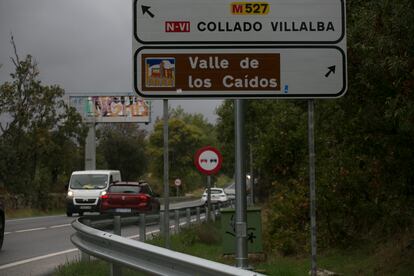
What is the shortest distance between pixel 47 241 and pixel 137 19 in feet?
41.3

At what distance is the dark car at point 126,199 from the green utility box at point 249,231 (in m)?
14.2

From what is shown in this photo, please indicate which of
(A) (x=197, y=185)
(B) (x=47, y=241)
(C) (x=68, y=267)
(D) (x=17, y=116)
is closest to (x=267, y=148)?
(B) (x=47, y=241)

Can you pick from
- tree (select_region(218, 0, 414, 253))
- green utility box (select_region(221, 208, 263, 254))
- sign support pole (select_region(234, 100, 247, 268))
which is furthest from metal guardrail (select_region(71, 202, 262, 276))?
green utility box (select_region(221, 208, 263, 254))

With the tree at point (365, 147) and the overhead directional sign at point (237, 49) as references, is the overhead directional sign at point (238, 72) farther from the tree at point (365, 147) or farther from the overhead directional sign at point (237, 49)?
the tree at point (365, 147)

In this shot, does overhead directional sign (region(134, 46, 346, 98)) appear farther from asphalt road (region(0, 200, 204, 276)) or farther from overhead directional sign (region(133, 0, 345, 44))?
asphalt road (region(0, 200, 204, 276))

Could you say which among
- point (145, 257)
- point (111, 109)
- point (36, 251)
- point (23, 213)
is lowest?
point (23, 213)

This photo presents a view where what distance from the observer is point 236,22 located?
21.8 ft

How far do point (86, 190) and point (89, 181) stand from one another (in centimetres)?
83

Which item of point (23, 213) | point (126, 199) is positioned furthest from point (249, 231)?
point (23, 213)

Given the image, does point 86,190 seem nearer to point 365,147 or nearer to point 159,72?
point 365,147

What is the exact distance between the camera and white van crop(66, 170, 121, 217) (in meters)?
32.3

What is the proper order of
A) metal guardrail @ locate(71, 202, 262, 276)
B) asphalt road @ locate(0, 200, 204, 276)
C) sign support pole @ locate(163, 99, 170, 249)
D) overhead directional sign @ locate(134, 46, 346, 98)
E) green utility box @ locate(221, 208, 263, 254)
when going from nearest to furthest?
metal guardrail @ locate(71, 202, 262, 276) → sign support pole @ locate(163, 99, 170, 249) → overhead directional sign @ locate(134, 46, 346, 98) → green utility box @ locate(221, 208, 263, 254) → asphalt road @ locate(0, 200, 204, 276)

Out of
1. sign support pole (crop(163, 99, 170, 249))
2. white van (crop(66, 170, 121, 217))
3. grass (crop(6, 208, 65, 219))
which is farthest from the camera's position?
grass (crop(6, 208, 65, 219))

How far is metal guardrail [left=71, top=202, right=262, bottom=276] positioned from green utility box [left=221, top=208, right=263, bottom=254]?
3267mm
